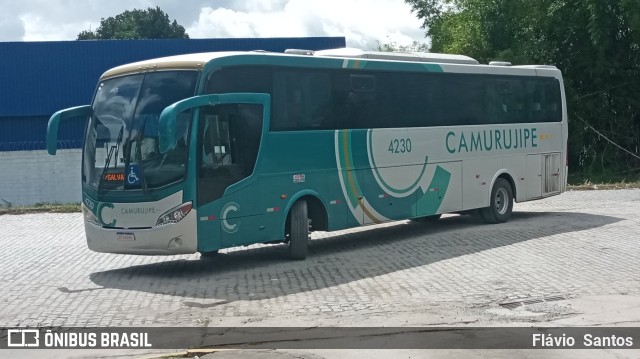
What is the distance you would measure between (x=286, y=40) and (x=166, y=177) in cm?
2264

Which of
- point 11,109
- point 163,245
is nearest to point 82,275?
point 163,245

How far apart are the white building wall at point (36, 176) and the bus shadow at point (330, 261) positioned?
15125 mm

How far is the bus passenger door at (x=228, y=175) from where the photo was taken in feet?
42.8

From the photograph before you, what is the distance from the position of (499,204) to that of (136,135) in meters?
9.41

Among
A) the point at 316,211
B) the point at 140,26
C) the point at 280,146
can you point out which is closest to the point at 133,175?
the point at 280,146

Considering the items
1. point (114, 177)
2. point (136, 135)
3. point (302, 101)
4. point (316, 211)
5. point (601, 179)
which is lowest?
point (601, 179)

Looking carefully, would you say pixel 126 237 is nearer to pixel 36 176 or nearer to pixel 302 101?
pixel 302 101

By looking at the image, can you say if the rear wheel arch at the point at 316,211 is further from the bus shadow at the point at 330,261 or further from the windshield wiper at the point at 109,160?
the windshield wiper at the point at 109,160

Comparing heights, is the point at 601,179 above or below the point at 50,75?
below

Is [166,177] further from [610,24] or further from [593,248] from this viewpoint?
[610,24]

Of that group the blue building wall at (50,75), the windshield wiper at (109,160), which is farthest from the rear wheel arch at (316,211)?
the blue building wall at (50,75)

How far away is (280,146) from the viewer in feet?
46.6

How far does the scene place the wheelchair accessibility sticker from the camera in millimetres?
12914

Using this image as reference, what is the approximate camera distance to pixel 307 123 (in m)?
14.8
